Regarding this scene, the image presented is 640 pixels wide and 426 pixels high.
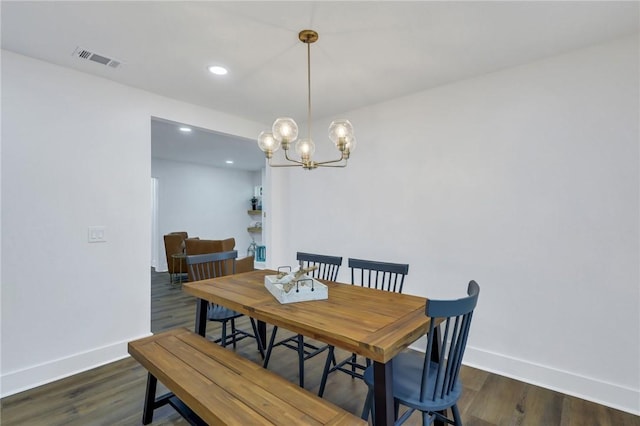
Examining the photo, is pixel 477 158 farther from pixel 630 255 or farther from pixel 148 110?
pixel 148 110

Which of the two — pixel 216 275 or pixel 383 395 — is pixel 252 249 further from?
pixel 383 395

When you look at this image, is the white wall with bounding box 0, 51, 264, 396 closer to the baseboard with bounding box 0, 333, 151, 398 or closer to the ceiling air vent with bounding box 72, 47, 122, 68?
the baseboard with bounding box 0, 333, 151, 398

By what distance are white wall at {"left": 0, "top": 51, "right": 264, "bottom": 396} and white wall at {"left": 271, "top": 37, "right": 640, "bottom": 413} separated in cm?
255

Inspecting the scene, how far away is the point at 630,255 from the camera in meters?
2.06

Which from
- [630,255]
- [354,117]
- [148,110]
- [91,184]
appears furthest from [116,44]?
[630,255]

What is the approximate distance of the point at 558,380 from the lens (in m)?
2.26

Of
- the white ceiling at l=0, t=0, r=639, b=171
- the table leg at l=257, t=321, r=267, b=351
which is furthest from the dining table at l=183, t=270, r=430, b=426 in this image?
the white ceiling at l=0, t=0, r=639, b=171

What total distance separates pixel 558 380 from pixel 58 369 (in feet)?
13.1

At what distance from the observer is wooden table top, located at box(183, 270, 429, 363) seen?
1.31 meters

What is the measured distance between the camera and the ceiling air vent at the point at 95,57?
2273 mm

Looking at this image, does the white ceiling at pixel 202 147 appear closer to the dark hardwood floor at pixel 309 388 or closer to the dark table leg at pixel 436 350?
the dark hardwood floor at pixel 309 388

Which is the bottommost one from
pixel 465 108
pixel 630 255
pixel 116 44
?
pixel 630 255

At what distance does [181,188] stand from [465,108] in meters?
6.50

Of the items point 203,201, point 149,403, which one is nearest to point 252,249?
point 203,201
